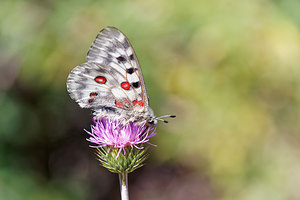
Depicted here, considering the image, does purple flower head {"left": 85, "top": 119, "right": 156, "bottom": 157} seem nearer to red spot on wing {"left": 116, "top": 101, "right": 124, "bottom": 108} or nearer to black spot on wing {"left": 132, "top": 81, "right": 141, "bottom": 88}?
red spot on wing {"left": 116, "top": 101, "right": 124, "bottom": 108}

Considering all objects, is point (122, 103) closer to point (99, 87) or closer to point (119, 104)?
point (119, 104)

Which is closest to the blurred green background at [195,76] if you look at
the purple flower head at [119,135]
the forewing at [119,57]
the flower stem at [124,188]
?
the forewing at [119,57]

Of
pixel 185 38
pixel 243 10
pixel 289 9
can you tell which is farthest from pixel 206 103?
pixel 289 9

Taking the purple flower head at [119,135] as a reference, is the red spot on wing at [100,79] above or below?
above

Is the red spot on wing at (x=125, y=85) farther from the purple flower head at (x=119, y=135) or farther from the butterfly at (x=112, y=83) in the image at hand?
the purple flower head at (x=119, y=135)

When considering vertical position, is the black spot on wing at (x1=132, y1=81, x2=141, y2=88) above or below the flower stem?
above

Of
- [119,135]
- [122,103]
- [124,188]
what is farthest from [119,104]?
[124,188]

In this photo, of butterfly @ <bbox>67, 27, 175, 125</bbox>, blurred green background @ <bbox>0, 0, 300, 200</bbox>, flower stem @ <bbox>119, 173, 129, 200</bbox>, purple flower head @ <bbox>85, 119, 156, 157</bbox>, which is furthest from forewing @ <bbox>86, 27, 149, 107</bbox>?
blurred green background @ <bbox>0, 0, 300, 200</bbox>
